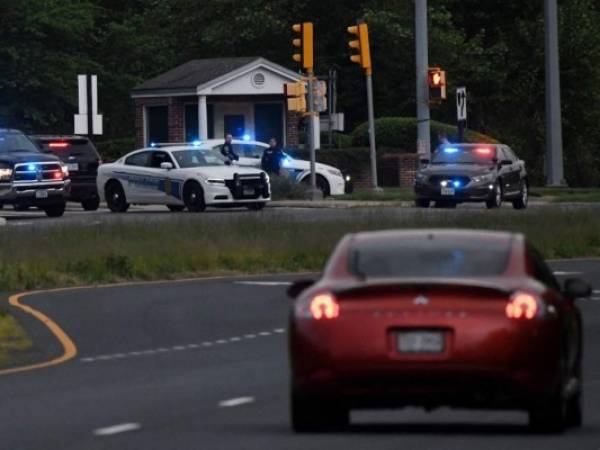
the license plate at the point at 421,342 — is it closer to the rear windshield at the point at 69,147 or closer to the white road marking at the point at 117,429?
the white road marking at the point at 117,429

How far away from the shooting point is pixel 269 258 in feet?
104

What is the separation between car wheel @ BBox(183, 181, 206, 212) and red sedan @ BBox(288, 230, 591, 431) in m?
34.7

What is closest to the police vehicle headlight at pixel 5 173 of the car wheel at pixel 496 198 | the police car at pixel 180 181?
the police car at pixel 180 181

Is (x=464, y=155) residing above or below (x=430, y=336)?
above

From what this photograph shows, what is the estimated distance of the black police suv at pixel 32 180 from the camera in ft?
149

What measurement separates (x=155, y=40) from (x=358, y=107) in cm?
881

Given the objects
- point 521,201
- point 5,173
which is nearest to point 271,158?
point 521,201

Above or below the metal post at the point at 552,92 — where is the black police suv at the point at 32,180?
below

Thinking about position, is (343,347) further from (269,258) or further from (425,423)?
(269,258)

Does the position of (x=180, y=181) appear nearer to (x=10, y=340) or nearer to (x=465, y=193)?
(x=465, y=193)

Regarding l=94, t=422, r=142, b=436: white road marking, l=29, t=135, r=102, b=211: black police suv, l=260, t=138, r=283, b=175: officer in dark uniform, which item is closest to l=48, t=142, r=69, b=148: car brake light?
l=29, t=135, r=102, b=211: black police suv

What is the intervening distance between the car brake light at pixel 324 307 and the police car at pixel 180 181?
114 ft

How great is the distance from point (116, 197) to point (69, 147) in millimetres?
2424

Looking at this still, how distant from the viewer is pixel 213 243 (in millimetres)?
32375
